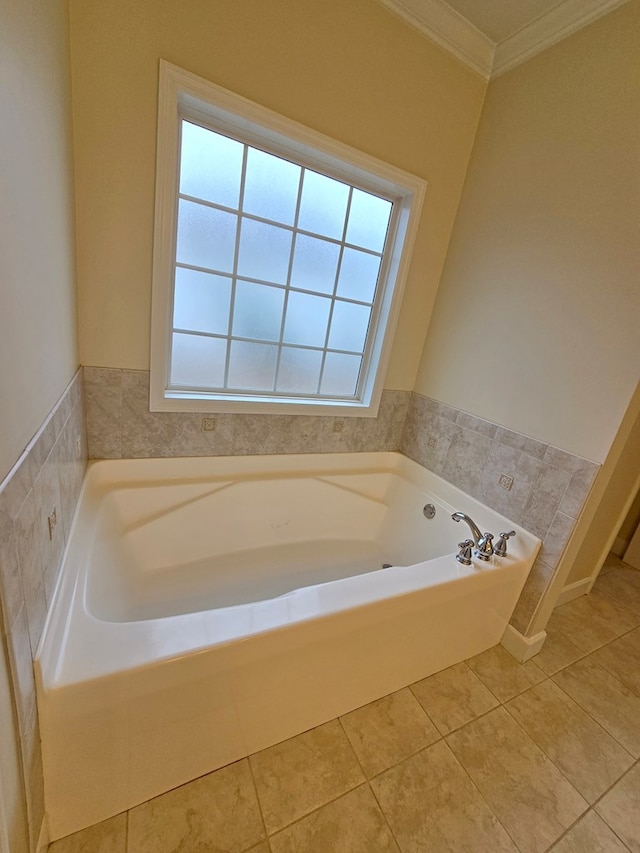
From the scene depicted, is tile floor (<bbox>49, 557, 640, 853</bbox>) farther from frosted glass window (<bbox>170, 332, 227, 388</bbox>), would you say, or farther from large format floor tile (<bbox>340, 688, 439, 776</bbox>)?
frosted glass window (<bbox>170, 332, 227, 388</bbox>)

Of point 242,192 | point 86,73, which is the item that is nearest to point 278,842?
point 242,192

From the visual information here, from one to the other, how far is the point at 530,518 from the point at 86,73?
2374 mm

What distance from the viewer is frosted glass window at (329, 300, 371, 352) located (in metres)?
1.93

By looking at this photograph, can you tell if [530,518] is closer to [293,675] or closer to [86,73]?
[293,675]

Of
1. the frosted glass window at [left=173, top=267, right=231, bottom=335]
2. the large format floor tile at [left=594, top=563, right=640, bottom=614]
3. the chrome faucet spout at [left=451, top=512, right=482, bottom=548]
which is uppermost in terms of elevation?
the frosted glass window at [left=173, top=267, right=231, bottom=335]

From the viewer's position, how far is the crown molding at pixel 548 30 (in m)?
1.30

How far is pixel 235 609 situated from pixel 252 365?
118 centimetres

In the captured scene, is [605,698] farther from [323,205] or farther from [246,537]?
[323,205]

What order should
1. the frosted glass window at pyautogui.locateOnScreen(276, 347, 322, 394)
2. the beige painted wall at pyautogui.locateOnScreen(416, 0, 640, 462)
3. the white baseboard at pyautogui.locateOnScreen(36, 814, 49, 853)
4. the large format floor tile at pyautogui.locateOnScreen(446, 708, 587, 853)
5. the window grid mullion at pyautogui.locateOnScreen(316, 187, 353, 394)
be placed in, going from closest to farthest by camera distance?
the white baseboard at pyautogui.locateOnScreen(36, 814, 49, 853) < the large format floor tile at pyautogui.locateOnScreen(446, 708, 587, 853) < the beige painted wall at pyautogui.locateOnScreen(416, 0, 640, 462) < the window grid mullion at pyautogui.locateOnScreen(316, 187, 353, 394) < the frosted glass window at pyautogui.locateOnScreen(276, 347, 322, 394)

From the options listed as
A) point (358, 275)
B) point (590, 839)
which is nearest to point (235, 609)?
point (590, 839)

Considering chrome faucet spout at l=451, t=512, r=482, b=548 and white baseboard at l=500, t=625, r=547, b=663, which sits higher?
chrome faucet spout at l=451, t=512, r=482, b=548

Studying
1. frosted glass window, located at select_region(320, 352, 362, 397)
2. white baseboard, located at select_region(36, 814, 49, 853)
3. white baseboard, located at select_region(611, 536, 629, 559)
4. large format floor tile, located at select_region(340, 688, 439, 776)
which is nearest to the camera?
white baseboard, located at select_region(36, 814, 49, 853)

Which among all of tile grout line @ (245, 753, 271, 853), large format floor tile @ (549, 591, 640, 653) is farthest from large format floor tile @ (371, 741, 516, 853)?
large format floor tile @ (549, 591, 640, 653)

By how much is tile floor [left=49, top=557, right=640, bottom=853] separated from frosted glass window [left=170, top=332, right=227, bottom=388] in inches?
57.7
